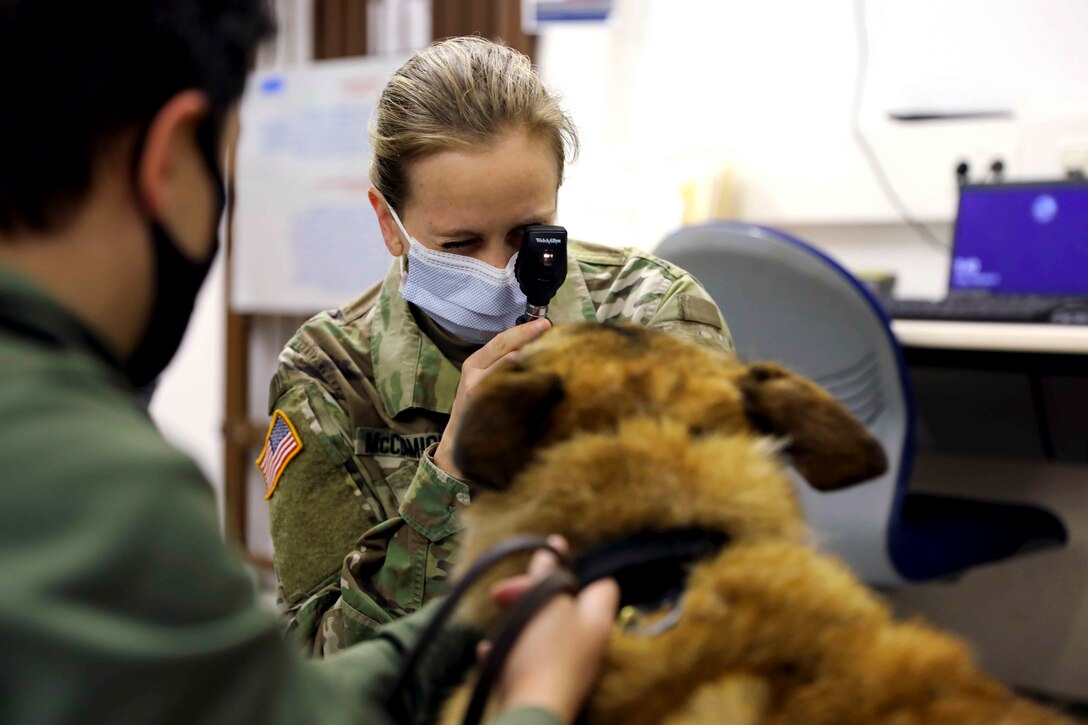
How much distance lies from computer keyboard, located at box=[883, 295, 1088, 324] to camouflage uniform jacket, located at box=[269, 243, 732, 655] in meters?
0.79

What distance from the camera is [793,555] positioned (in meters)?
0.83

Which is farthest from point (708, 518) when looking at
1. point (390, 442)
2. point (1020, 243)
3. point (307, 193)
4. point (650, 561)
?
point (307, 193)

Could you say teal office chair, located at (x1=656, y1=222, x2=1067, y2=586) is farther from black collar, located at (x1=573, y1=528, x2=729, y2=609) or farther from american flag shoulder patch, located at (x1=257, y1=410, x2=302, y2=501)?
black collar, located at (x1=573, y1=528, x2=729, y2=609)

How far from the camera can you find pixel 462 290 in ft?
4.55

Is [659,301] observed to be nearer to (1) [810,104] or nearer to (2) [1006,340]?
(2) [1006,340]

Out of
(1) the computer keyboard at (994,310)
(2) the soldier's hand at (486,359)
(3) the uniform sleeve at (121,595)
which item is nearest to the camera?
(3) the uniform sleeve at (121,595)

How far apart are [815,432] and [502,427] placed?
310mm

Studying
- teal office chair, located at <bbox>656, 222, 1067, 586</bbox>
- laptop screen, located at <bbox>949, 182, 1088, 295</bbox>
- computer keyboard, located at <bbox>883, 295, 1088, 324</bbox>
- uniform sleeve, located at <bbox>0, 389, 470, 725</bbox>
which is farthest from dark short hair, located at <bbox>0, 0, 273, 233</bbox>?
laptop screen, located at <bbox>949, 182, 1088, 295</bbox>

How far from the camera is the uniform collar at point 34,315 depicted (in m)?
0.59

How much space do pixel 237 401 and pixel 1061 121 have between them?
3.05m

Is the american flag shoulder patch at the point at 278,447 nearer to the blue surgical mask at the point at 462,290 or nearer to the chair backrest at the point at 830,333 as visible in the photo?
the blue surgical mask at the point at 462,290

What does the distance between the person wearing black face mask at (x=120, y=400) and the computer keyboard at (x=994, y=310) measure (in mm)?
1542

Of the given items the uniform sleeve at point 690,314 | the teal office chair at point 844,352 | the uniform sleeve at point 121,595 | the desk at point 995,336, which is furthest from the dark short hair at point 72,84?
the desk at point 995,336

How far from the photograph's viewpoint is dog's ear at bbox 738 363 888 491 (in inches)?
36.9
